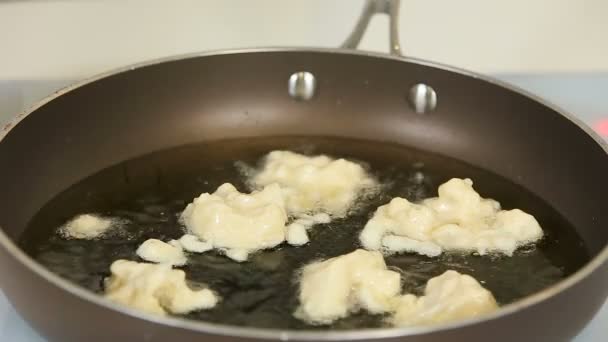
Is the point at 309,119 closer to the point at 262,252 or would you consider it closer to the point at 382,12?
the point at 382,12

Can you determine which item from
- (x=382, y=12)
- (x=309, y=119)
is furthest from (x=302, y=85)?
(x=382, y=12)

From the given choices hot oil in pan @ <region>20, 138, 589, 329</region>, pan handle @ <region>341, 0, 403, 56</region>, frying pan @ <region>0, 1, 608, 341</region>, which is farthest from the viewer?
pan handle @ <region>341, 0, 403, 56</region>

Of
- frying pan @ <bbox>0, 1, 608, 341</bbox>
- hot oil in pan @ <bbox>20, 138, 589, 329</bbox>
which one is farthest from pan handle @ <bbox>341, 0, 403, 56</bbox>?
hot oil in pan @ <bbox>20, 138, 589, 329</bbox>

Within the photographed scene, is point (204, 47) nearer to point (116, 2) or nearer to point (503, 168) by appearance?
point (116, 2)

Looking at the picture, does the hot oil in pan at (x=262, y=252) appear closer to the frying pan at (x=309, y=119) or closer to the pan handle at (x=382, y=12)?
the frying pan at (x=309, y=119)

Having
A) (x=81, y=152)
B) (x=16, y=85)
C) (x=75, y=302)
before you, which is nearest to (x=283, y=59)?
(x=81, y=152)

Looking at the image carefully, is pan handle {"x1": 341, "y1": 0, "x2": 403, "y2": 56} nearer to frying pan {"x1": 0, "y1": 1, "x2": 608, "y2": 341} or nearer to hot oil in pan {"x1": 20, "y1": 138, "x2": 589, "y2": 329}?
frying pan {"x1": 0, "y1": 1, "x2": 608, "y2": 341}
